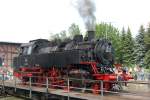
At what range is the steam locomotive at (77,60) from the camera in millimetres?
18344

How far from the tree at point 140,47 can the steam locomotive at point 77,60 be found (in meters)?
32.3

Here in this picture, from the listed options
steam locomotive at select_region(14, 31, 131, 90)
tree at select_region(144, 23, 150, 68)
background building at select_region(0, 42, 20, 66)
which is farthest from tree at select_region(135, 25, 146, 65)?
steam locomotive at select_region(14, 31, 131, 90)

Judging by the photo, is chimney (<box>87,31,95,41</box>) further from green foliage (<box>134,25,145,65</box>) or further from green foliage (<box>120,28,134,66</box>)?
green foliage (<box>120,28,134,66</box>)

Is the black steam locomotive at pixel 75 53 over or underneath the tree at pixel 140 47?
underneath

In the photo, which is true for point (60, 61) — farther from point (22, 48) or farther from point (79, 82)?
point (22, 48)

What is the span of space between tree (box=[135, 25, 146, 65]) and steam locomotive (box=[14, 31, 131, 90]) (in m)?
32.3

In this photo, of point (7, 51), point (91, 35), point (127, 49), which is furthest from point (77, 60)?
point (7, 51)

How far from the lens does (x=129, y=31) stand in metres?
58.3

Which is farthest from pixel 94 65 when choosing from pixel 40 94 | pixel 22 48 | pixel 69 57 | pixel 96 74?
pixel 22 48

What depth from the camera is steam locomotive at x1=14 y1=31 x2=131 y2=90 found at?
18.3 m

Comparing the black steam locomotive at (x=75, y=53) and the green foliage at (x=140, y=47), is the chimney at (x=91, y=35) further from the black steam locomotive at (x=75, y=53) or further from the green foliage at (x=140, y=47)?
the green foliage at (x=140, y=47)

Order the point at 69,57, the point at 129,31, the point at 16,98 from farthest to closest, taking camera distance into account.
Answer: the point at 129,31
the point at 16,98
the point at 69,57

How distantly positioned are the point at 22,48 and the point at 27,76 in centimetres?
274

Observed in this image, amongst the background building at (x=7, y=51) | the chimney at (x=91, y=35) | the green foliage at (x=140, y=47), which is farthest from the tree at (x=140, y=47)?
the chimney at (x=91, y=35)
